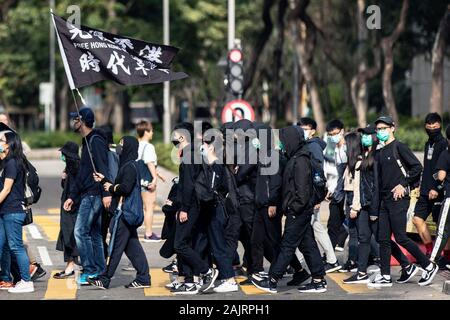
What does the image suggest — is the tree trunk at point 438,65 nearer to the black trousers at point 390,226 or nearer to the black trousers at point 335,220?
the black trousers at point 335,220

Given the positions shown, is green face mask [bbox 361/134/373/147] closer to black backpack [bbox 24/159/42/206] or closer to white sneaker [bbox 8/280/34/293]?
black backpack [bbox 24/159/42/206]

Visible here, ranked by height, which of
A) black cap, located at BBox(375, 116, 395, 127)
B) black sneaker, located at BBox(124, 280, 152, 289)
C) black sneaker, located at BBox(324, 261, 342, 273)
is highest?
black cap, located at BBox(375, 116, 395, 127)

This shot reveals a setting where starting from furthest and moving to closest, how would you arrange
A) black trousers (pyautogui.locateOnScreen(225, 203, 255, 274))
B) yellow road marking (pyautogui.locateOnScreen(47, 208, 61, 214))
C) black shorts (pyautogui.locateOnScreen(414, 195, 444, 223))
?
yellow road marking (pyautogui.locateOnScreen(47, 208, 61, 214))
black shorts (pyautogui.locateOnScreen(414, 195, 444, 223))
black trousers (pyautogui.locateOnScreen(225, 203, 255, 274))

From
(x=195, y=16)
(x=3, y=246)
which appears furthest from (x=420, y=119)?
(x=3, y=246)

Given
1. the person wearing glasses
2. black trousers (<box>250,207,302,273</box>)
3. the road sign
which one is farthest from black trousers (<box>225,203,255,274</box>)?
the road sign

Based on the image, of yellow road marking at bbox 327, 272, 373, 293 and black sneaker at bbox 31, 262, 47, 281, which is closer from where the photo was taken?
yellow road marking at bbox 327, 272, 373, 293

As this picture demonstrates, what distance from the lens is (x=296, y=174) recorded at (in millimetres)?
12758

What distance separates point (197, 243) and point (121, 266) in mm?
2382

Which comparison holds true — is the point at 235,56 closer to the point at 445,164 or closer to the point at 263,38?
the point at 445,164

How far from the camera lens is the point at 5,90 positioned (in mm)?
62375

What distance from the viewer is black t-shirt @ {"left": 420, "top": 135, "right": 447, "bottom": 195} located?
14.4 metres

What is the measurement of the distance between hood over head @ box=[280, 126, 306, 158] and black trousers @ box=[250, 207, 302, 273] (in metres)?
0.81

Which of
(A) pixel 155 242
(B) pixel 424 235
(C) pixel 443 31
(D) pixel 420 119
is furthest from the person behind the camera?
(D) pixel 420 119

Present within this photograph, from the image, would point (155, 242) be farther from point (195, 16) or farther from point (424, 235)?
point (195, 16)
